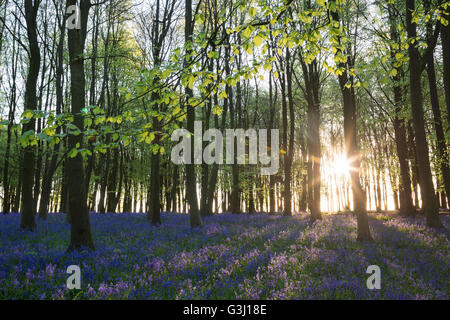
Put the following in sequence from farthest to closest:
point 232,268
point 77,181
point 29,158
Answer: point 29,158
point 77,181
point 232,268

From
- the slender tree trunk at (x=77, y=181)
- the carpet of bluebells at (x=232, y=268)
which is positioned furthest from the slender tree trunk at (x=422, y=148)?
the slender tree trunk at (x=77, y=181)

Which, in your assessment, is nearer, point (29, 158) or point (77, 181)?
point (77, 181)

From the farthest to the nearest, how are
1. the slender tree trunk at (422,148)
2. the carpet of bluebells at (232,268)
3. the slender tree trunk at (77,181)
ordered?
the slender tree trunk at (422,148) → the slender tree trunk at (77,181) → the carpet of bluebells at (232,268)

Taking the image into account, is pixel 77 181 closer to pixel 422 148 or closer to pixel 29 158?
pixel 29 158

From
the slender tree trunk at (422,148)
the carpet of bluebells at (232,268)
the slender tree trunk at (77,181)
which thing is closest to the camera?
the carpet of bluebells at (232,268)

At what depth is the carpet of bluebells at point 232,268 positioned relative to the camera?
537 cm

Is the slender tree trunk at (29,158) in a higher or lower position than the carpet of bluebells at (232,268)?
higher

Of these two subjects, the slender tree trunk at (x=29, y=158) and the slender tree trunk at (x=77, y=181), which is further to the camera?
the slender tree trunk at (x=29, y=158)

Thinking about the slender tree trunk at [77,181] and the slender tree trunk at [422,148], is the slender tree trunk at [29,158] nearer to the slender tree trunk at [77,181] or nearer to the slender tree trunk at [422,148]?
the slender tree trunk at [77,181]

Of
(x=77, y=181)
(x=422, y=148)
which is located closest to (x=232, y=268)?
(x=77, y=181)

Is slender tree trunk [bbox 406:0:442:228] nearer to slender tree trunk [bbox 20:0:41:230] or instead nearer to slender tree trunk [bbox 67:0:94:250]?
slender tree trunk [bbox 67:0:94:250]

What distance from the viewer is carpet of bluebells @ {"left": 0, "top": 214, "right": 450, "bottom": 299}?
5367mm

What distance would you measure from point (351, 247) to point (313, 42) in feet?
23.4

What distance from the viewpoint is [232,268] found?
22.7 feet
